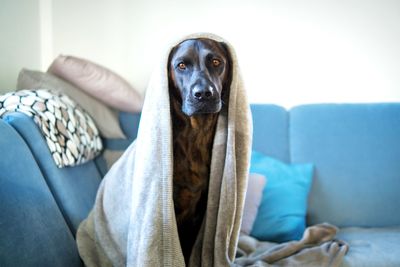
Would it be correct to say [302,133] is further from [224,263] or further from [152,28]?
[152,28]

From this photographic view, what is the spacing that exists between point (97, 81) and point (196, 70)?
0.76 m

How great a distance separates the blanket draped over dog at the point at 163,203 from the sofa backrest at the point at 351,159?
0.44 m

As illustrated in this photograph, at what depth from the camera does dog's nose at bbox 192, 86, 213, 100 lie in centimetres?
96

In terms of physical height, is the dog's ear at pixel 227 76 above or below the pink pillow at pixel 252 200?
above

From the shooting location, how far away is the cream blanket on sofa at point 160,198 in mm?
886

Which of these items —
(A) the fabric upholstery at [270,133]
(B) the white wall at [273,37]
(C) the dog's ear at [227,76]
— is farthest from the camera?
(B) the white wall at [273,37]

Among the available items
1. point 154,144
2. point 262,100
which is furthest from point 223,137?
point 262,100

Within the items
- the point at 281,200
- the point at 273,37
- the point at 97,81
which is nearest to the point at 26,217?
the point at 97,81

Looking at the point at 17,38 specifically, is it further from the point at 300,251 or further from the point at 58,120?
the point at 300,251

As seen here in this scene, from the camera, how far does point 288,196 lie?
4.95 feet

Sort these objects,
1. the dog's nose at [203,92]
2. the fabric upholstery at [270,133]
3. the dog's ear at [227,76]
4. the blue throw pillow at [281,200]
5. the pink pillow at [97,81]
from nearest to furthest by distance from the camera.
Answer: the dog's nose at [203,92] < the dog's ear at [227,76] < the blue throw pillow at [281,200] < the pink pillow at [97,81] < the fabric upholstery at [270,133]

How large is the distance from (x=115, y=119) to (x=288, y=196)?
948 millimetres

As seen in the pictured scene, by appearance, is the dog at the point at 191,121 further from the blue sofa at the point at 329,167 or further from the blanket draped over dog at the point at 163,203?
the blue sofa at the point at 329,167

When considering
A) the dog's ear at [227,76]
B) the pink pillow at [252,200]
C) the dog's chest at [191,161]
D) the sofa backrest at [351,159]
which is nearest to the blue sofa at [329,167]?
the sofa backrest at [351,159]
